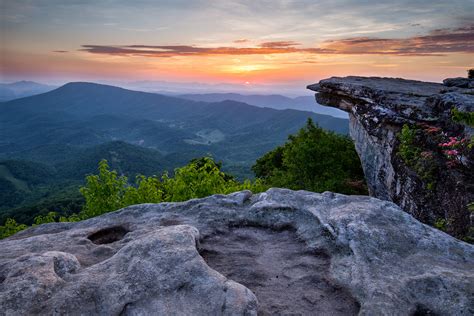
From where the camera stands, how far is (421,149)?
64.1 ft

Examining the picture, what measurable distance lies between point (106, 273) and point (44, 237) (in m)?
4.35

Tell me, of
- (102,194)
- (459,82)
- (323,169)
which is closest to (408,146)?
(459,82)

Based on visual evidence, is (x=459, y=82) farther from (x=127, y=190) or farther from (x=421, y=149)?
(x=127, y=190)

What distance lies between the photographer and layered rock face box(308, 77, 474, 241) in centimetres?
1540

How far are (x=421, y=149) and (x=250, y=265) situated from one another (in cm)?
1483

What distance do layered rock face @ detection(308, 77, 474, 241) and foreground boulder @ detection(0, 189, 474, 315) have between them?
612 cm

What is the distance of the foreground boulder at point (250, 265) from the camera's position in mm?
7117

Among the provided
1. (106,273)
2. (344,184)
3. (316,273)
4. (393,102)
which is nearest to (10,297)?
(106,273)

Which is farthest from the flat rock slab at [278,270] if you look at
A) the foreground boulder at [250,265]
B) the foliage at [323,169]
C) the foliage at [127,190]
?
the foliage at [323,169]

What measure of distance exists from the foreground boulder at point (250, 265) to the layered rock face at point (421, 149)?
612 centimetres

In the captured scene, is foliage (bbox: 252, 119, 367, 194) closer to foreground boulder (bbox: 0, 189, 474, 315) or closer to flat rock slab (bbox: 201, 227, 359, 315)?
foreground boulder (bbox: 0, 189, 474, 315)

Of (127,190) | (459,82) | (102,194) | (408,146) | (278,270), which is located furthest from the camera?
(127,190)

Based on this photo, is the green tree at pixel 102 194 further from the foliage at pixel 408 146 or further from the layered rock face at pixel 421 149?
the foliage at pixel 408 146

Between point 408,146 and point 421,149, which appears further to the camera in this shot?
point 408,146
